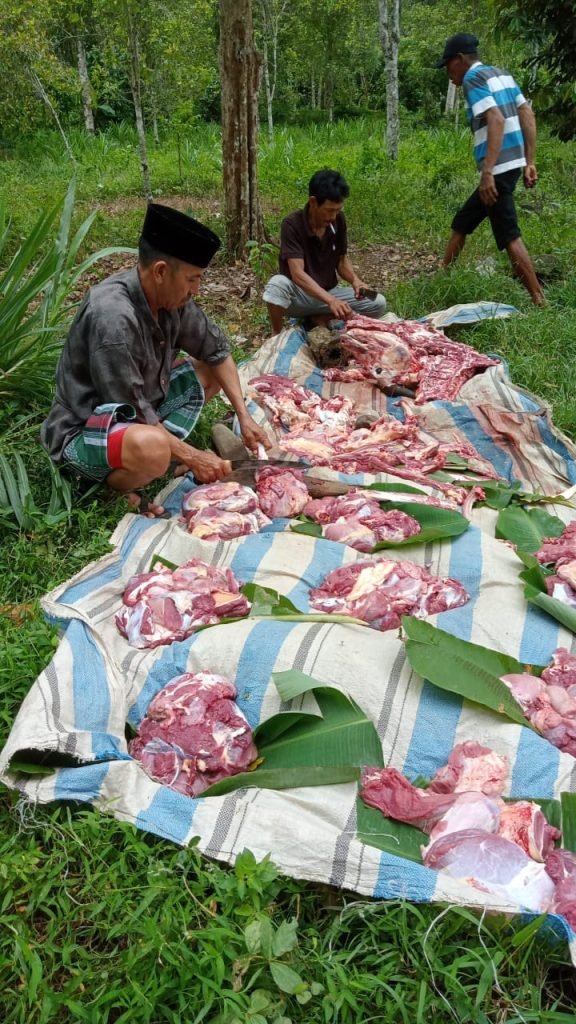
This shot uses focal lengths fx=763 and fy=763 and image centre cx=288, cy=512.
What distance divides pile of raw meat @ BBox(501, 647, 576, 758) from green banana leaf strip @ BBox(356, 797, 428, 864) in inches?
19.7

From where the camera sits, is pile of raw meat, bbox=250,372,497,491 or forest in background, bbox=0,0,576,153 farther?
forest in background, bbox=0,0,576,153

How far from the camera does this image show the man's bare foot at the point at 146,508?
10.7 ft

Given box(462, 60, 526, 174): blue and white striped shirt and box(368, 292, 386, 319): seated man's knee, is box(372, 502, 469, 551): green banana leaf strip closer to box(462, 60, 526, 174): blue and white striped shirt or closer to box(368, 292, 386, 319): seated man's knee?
box(368, 292, 386, 319): seated man's knee

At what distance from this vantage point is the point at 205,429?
13.4ft

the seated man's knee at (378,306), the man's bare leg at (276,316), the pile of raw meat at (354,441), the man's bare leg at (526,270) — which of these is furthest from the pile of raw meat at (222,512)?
the man's bare leg at (526,270)

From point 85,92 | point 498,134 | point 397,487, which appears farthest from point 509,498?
point 85,92

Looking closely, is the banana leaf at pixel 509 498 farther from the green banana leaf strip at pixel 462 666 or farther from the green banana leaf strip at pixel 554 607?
the green banana leaf strip at pixel 462 666

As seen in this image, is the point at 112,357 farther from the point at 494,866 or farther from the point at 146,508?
the point at 494,866

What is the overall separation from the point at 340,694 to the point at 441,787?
35cm

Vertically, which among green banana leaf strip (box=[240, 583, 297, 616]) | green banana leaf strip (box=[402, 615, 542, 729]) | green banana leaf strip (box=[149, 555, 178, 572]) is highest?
green banana leaf strip (box=[402, 615, 542, 729])

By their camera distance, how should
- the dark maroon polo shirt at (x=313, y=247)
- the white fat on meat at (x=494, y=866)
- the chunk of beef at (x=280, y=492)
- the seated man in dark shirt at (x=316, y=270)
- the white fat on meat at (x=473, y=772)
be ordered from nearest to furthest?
the white fat on meat at (x=494, y=866) < the white fat on meat at (x=473, y=772) < the chunk of beef at (x=280, y=492) < the seated man in dark shirt at (x=316, y=270) < the dark maroon polo shirt at (x=313, y=247)

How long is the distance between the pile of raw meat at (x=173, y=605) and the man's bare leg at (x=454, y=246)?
4475mm

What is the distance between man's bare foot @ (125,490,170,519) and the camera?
3.25 m

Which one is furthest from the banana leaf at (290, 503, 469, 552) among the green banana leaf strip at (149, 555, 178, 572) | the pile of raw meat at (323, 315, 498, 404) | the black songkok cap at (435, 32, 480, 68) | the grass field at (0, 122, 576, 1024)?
the black songkok cap at (435, 32, 480, 68)
